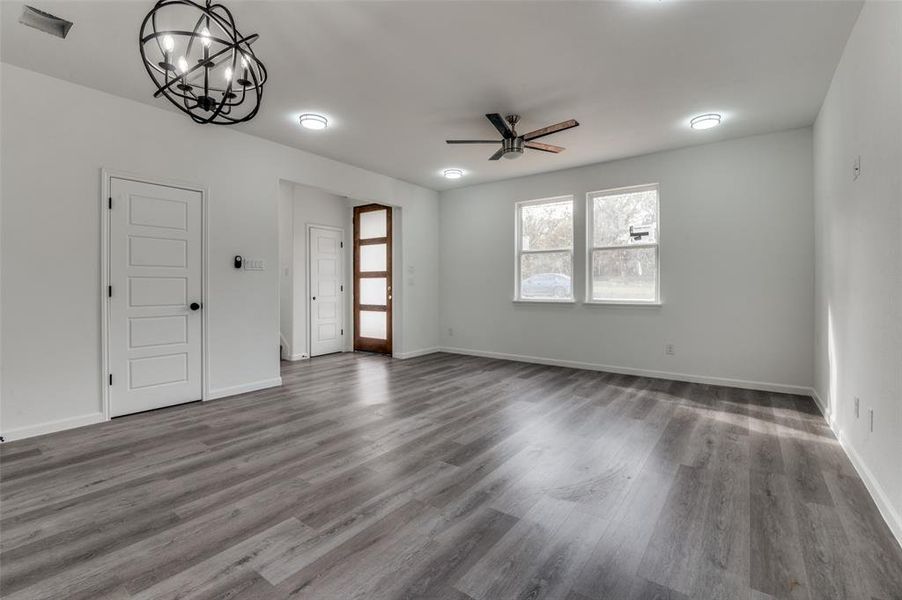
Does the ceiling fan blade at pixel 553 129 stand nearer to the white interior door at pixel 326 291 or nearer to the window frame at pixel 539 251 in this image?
the window frame at pixel 539 251

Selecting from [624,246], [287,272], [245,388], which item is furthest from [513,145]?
[287,272]

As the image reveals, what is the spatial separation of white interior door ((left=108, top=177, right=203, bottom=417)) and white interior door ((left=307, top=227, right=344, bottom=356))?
278cm

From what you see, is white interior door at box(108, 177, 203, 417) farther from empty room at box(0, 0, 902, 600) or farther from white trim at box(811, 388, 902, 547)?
white trim at box(811, 388, 902, 547)

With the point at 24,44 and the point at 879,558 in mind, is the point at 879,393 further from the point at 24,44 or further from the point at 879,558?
the point at 24,44

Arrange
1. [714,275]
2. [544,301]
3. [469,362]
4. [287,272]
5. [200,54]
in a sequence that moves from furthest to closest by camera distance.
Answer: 1. [287,272]
2. [469,362]
3. [544,301]
4. [714,275]
5. [200,54]

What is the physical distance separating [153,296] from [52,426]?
1255 millimetres

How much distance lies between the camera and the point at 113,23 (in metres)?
2.56

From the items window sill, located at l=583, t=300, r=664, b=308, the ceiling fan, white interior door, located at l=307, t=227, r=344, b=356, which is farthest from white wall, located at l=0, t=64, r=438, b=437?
window sill, located at l=583, t=300, r=664, b=308

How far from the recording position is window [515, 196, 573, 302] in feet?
19.1

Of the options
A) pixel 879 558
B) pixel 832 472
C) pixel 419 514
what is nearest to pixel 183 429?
pixel 419 514

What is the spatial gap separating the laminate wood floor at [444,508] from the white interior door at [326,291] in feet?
10.6

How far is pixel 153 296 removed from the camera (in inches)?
149

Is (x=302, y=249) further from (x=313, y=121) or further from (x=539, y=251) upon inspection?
(x=539, y=251)

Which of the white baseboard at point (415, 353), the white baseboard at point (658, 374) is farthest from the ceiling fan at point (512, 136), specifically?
the white baseboard at point (415, 353)
